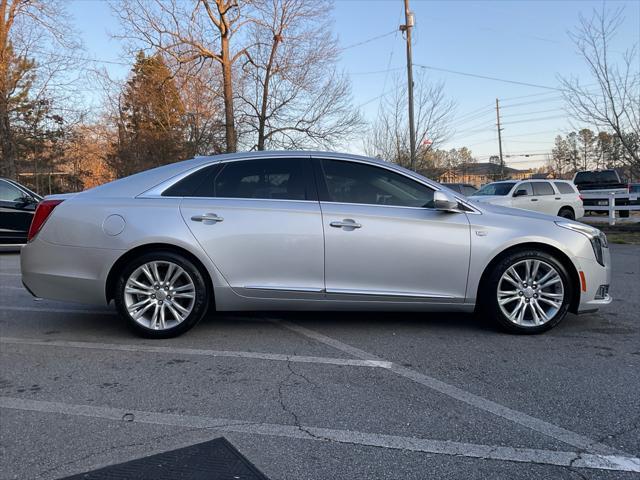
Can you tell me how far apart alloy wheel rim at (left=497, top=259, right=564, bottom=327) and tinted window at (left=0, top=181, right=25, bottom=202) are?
10.3 metres

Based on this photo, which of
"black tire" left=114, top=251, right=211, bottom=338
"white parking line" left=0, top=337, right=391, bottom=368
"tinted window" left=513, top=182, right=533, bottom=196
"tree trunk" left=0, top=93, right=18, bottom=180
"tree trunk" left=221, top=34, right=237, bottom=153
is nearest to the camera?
"white parking line" left=0, top=337, right=391, bottom=368

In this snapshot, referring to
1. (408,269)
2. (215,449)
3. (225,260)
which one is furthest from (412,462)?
(225,260)

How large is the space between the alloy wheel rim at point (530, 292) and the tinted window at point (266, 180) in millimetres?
1911

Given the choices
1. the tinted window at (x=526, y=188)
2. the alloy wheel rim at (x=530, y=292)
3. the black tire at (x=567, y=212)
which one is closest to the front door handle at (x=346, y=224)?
the alloy wheel rim at (x=530, y=292)

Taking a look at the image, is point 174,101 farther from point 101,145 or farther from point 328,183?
point 328,183

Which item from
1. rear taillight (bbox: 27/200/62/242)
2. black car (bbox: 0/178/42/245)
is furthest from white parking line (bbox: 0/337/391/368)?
black car (bbox: 0/178/42/245)

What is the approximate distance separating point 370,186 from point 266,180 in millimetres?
947

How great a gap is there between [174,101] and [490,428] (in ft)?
91.2

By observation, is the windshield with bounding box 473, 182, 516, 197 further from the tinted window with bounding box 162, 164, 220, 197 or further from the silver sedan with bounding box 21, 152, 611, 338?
the tinted window with bounding box 162, 164, 220, 197

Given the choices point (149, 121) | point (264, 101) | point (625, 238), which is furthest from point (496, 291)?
point (149, 121)

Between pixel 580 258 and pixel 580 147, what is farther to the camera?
pixel 580 147

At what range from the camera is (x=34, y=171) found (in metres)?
30.5

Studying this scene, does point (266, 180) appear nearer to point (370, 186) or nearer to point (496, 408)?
point (370, 186)

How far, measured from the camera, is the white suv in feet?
51.1
